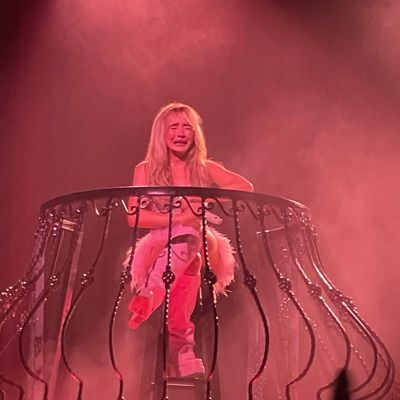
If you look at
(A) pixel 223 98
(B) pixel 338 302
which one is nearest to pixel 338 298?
(B) pixel 338 302

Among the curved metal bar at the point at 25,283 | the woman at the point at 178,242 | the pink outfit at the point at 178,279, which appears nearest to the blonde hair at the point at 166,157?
the woman at the point at 178,242

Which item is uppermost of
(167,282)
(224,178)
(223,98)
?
(223,98)

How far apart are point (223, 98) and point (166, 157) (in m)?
0.37

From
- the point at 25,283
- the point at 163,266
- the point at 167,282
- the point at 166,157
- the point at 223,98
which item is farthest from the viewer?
the point at 223,98

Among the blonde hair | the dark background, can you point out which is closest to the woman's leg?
the blonde hair

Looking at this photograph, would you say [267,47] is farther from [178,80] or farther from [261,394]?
[261,394]

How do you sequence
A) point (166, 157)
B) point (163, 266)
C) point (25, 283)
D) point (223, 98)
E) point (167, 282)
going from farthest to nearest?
point (223, 98) → point (166, 157) → point (163, 266) → point (25, 283) → point (167, 282)

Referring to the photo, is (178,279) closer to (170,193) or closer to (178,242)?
(178,242)

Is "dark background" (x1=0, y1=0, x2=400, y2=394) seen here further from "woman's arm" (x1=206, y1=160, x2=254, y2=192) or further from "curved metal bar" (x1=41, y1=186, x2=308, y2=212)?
"curved metal bar" (x1=41, y1=186, x2=308, y2=212)

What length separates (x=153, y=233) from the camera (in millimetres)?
1031

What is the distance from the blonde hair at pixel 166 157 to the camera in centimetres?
112

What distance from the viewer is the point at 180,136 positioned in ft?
3.73

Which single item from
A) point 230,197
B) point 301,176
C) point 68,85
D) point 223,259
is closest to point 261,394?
point 223,259

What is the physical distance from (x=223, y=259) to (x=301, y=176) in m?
0.38
